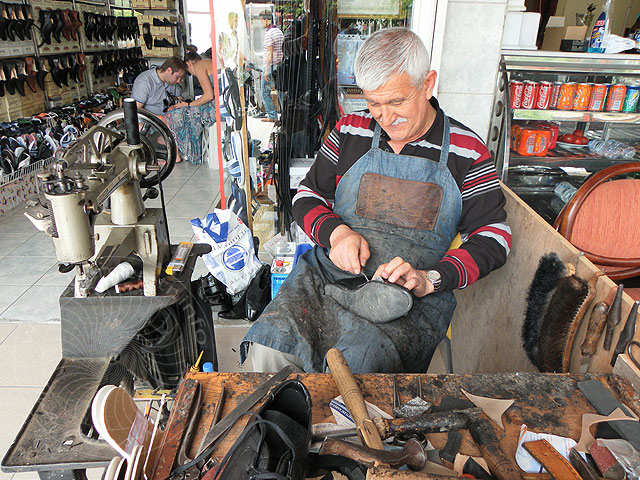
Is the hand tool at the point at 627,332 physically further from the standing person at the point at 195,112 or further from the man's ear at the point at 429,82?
the standing person at the point at 195,112

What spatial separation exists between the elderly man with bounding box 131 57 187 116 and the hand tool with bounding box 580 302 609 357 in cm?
515

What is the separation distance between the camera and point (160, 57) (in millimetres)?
7355

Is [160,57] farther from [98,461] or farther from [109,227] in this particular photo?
[98,461]

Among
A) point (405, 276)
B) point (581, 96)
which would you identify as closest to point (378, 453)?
point (405, 276)

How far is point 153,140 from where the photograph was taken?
5.25 feet

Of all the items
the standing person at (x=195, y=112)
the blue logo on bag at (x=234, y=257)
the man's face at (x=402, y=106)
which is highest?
the man's face at (x=402, y=106)

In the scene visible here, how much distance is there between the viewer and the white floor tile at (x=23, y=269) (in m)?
2.96

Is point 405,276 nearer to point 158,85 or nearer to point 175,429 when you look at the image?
point 175,429

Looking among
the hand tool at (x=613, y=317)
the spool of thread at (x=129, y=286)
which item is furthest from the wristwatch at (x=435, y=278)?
the spool of thread at (x=129, y=286)

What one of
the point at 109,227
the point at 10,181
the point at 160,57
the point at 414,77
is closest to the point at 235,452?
the point at 109,227

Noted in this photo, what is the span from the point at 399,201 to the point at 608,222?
2.53ft

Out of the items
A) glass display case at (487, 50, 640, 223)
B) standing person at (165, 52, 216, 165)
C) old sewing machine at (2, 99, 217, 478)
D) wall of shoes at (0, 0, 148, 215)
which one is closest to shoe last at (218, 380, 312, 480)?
old sewing machine at (2, 99, 217, 478)

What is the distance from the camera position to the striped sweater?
1.40m

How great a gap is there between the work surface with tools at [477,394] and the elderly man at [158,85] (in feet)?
16.3
